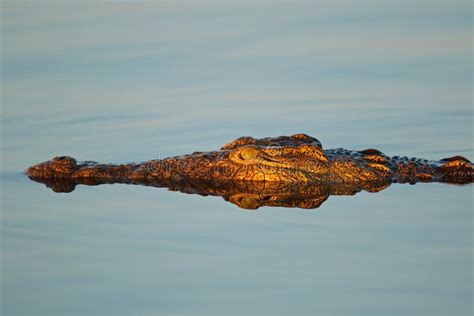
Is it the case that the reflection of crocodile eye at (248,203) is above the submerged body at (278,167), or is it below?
below

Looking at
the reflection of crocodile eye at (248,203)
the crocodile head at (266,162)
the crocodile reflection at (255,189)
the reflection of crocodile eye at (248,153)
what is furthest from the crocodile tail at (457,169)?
the reflection of crocodile eye at (248,203)

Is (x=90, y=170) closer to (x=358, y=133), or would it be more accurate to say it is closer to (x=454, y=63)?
(x=358, y=133)

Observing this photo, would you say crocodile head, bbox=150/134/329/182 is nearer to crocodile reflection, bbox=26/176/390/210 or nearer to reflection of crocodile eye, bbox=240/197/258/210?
crocodile reflection, bbox=26/176/390/210

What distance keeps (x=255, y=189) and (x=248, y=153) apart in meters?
0.51

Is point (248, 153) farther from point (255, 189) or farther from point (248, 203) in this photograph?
point (248, 203)

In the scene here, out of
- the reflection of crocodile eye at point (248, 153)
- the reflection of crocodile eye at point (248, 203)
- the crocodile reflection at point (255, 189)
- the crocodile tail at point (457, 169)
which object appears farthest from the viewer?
the crocodile tail at point (457, 169)

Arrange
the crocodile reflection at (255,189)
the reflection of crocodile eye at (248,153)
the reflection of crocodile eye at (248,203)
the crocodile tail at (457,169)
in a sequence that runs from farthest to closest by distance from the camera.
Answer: the crocodile tail at (457,169) → the reflection of crocodile eye at (248,153) → the crocodile reflection at (255,189) → the reflection of crocodile eye at (248,203)

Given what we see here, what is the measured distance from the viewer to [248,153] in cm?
1791

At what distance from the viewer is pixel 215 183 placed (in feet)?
59.2

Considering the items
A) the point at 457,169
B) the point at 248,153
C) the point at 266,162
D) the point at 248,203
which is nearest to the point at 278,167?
the point at 266,162

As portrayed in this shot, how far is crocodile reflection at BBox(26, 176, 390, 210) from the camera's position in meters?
17.0

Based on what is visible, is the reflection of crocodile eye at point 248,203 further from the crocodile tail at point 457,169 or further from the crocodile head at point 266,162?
the crocodile tail at point 457,169

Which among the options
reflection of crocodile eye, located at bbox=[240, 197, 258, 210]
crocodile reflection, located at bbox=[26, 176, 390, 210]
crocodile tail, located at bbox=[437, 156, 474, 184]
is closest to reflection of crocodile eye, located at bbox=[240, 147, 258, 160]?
crocodile reflection, located at bbox=[26, 176, 390, 210]

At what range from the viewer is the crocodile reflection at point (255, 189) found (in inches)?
668
